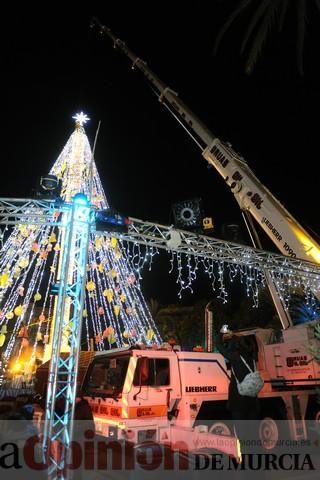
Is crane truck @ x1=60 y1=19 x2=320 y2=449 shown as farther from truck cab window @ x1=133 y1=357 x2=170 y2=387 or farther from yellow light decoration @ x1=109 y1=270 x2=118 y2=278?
yellow light decoration @ x1=109 y1=270 x2=118 y2=278

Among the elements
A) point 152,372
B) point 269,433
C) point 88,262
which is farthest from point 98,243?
point 269,433

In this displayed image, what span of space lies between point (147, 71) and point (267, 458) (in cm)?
1705

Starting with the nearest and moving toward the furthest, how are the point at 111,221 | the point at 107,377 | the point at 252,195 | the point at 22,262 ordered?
1. the point at 111,221
2. the point at 107,377
3. the point at 252,195
4. the point at 22,262

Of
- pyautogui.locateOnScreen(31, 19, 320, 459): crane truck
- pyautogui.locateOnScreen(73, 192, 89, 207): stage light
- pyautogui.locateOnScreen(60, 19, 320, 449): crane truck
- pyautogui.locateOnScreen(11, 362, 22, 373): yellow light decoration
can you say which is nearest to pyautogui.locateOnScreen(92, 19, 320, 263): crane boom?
pyautogui.locateOnScreen(60, 19, 320, 449): crane truck

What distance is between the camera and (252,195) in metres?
13.2

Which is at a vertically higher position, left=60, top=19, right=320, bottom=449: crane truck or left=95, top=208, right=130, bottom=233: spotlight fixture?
left=95, top=208, right=130, bottom=233: spotlight fixture

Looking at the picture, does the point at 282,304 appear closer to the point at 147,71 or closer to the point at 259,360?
the point at 259,360

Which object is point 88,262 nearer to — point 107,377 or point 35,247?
point 35,247

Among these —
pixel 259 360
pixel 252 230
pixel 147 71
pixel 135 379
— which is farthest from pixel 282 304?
pixel 147 71

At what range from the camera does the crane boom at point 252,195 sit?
11.9 metres

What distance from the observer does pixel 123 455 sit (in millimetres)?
5629

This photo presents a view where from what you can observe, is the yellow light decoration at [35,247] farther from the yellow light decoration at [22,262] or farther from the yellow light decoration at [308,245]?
the yellow light decoration at [308,245]

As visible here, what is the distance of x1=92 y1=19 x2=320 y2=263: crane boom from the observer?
39.1 ft

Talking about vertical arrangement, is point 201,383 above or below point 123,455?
above
